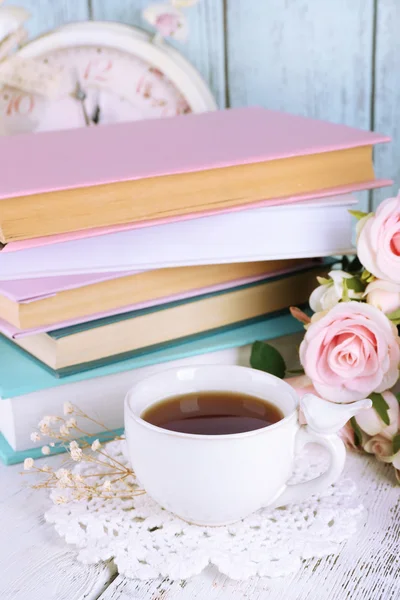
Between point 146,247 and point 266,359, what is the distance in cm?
17

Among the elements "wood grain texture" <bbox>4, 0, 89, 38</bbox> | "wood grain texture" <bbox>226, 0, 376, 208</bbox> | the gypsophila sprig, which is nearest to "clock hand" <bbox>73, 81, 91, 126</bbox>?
"wood grain texture" <bbox>4, 0, 89, 38</bbox>

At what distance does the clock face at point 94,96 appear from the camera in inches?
41.9

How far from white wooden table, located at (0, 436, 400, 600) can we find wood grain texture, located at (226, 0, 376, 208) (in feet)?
2.22

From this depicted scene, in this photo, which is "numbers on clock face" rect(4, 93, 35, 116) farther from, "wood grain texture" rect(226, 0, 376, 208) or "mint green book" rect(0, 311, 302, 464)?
"mint green book" rect(0, 311, 302, 464)

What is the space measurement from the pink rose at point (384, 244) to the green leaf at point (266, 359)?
0.48 ft

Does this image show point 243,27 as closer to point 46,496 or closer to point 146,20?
point 146,20

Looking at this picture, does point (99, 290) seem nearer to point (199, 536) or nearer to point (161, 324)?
point (161, 324)

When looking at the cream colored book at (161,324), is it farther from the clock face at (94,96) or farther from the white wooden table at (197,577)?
the clock face at (94,96)

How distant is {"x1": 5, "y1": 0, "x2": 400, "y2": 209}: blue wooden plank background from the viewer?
1072 mm

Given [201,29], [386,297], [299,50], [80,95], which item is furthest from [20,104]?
[386,297]

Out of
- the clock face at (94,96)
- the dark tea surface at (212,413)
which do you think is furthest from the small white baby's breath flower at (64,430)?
the clock face at (94,96)

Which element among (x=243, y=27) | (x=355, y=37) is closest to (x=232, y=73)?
(x=243, y=27)

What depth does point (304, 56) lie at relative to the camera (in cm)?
111

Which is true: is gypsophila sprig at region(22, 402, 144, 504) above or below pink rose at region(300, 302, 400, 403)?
below
